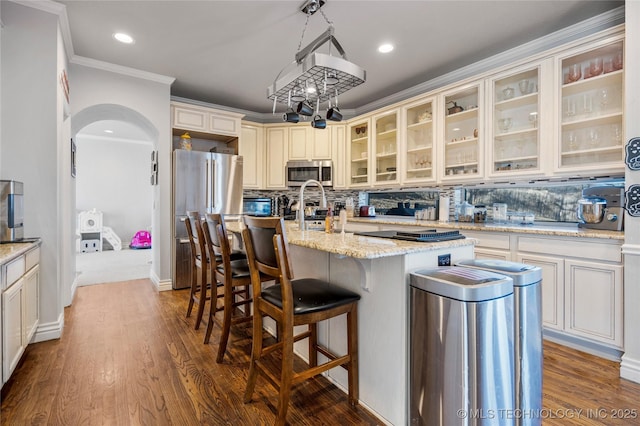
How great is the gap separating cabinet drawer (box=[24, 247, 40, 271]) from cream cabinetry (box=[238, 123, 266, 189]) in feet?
9.83

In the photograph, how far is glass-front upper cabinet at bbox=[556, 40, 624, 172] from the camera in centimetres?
261

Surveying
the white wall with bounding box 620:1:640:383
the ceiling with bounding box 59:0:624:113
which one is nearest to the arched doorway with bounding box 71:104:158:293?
the ceiling with bounding box 59:0:624:113

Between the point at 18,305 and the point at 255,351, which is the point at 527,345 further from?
the point at 18,305

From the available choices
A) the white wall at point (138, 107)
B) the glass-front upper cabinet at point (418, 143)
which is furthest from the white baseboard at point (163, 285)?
the glass-front upper cabinet at point (418, 143)

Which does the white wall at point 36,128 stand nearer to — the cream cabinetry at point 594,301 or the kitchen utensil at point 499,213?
the cream cabinetry at point 594,301

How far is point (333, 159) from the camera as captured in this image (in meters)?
5.32

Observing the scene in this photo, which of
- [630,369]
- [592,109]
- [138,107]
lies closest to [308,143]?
[138,107]

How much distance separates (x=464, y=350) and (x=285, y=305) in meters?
0.81

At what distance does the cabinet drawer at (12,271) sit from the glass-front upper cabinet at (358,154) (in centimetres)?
402

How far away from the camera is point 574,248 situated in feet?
7.80

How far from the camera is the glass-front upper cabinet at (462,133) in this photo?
3.57 meters

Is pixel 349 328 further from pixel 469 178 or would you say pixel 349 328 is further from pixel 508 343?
pixel 469 178

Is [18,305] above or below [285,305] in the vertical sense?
below

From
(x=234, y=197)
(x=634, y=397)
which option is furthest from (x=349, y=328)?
(x=234, y=197)
